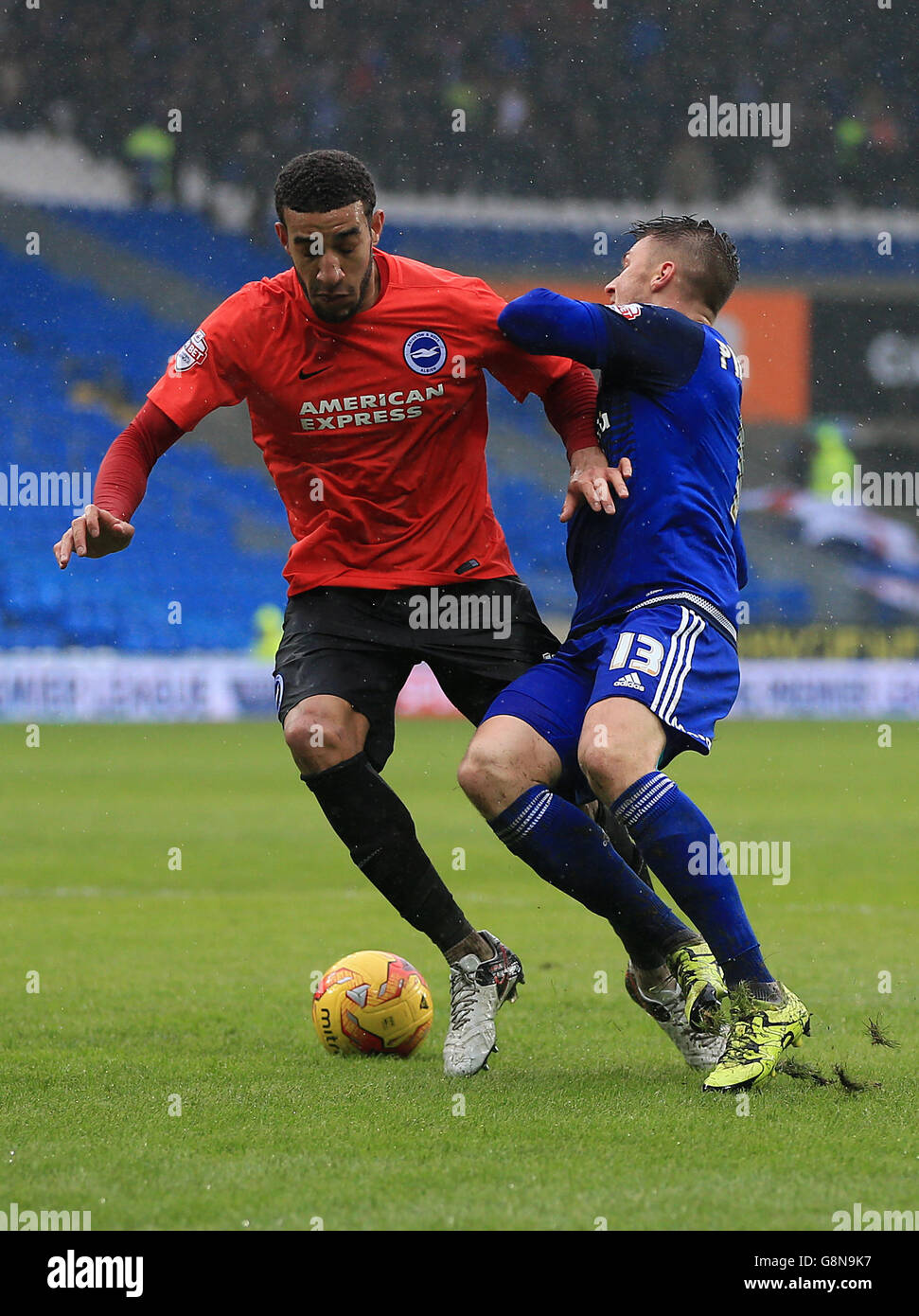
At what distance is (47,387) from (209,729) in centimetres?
820

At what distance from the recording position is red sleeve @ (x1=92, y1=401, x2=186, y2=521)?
160 inches

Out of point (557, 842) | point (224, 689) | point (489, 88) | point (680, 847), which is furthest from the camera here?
point (489, 88)

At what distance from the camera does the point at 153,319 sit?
25.5 m

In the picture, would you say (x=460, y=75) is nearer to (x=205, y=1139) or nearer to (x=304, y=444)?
(x=304, y=444)

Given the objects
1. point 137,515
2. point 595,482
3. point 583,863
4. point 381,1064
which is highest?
point 137,515

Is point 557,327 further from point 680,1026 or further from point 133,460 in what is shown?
point 680,1026

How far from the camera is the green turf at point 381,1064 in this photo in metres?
2.82

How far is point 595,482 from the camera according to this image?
404 cm

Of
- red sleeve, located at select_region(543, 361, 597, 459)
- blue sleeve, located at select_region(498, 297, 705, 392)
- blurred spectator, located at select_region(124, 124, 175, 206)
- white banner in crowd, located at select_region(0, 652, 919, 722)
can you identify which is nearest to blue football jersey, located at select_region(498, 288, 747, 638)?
blue sleeve, located at select_region(498, 297, 705, 392)

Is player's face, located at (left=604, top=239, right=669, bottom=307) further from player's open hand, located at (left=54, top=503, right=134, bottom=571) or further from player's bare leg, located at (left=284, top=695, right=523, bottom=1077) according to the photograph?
player's open hand, located at (left=54, top=503, right=134, bottom=571)

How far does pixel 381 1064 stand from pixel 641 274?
2.21 meters

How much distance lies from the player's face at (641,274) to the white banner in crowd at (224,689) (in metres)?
15.2

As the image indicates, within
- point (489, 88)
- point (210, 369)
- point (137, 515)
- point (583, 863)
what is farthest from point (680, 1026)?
point (489, 88)

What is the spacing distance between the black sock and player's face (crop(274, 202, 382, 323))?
3.92 feet
